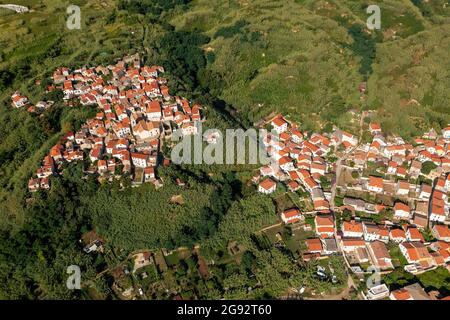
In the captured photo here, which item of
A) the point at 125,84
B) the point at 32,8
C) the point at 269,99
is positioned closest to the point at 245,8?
the point at 269,99

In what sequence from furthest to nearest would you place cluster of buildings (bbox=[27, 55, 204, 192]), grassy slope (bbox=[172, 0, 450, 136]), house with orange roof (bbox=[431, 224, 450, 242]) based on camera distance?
grassy slope (bbox=[172, 0, 450, 136]) → cluster of buildings (bbox=[27, 55, 204, 192]) → house with orange roof (bbox=[431, 224, 450, 242])

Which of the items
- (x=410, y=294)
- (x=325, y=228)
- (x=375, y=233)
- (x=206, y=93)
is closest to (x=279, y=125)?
(x=206, y=93)

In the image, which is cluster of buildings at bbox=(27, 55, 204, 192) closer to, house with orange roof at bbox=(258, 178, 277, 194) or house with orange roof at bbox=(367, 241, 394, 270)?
house with orange roof at bbox=(258, 178, 277, 194)

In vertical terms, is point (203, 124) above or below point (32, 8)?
below

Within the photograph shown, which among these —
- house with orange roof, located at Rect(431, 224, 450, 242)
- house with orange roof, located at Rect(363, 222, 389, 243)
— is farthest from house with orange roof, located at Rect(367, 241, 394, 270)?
→ house with orange roof, located at Rect(431, 224, 450, 242)

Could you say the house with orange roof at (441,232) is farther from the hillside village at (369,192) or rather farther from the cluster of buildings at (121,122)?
the cluster of buildings at (121,122)

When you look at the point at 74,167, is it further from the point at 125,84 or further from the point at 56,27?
the point at 56,27
